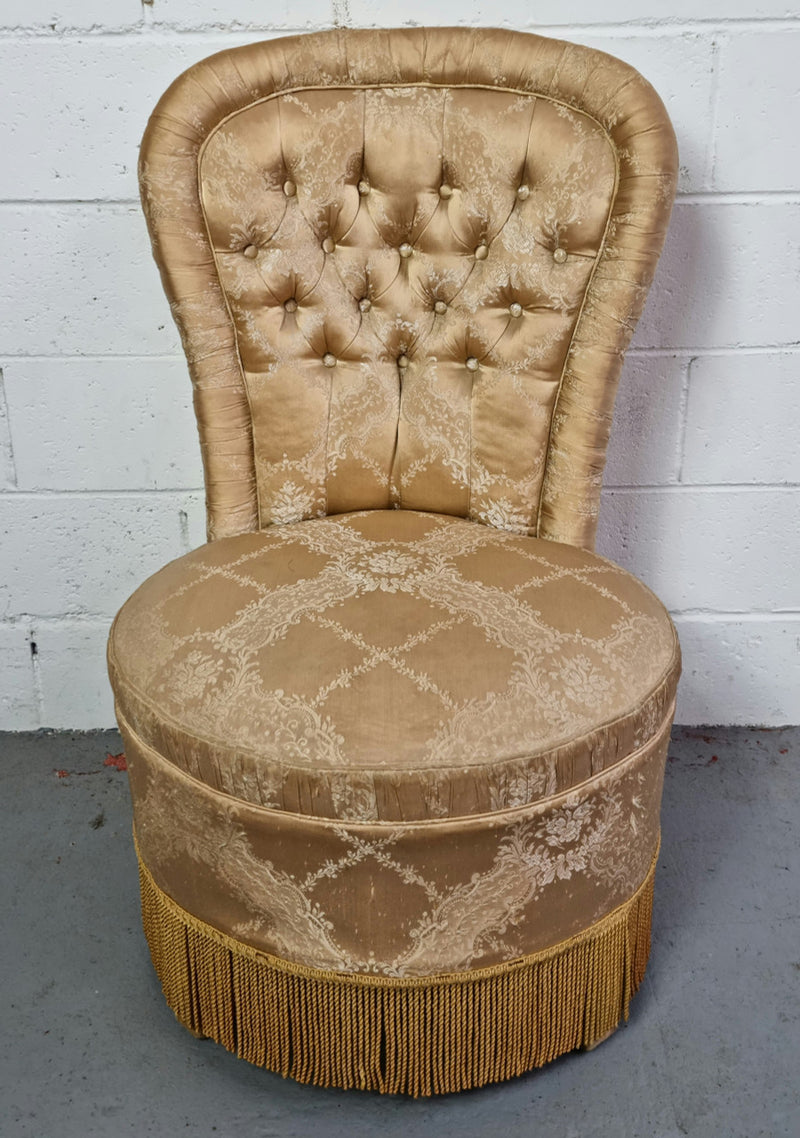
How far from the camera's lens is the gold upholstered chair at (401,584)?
37.5 inches

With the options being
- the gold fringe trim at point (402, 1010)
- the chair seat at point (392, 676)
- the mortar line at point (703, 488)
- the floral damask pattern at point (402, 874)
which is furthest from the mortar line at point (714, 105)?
the gold fringe trim at point (402, 1010)

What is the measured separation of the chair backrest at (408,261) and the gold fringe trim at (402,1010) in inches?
20.4

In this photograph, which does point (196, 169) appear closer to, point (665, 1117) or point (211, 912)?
point (211, 912)

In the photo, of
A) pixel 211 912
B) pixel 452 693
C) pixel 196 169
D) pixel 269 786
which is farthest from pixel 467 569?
pixel 196 169

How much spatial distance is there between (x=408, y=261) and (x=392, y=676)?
588 millimetres

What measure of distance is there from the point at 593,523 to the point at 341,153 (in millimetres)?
556

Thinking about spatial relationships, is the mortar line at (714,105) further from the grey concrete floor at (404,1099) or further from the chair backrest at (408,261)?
the grey concrete floor at (404,1099)

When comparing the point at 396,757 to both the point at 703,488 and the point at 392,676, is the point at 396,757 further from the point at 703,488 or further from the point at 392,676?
the point at 703,488

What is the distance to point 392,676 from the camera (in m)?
0.96

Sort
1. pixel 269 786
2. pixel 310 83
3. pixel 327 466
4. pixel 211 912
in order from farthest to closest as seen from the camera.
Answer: pixel 327 466
pixel 310 83
pixel 211 912
pixel 269 786

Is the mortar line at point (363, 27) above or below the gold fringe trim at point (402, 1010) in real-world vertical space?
above

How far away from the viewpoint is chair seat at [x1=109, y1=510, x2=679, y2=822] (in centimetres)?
92

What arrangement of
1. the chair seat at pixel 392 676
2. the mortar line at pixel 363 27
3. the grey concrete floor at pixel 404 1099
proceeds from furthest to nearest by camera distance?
the mortar line at pixel 363 27 < the grey concrete floor at pixel 404 1099 < the chair seat at pixel 392 676

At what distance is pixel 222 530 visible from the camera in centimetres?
133
